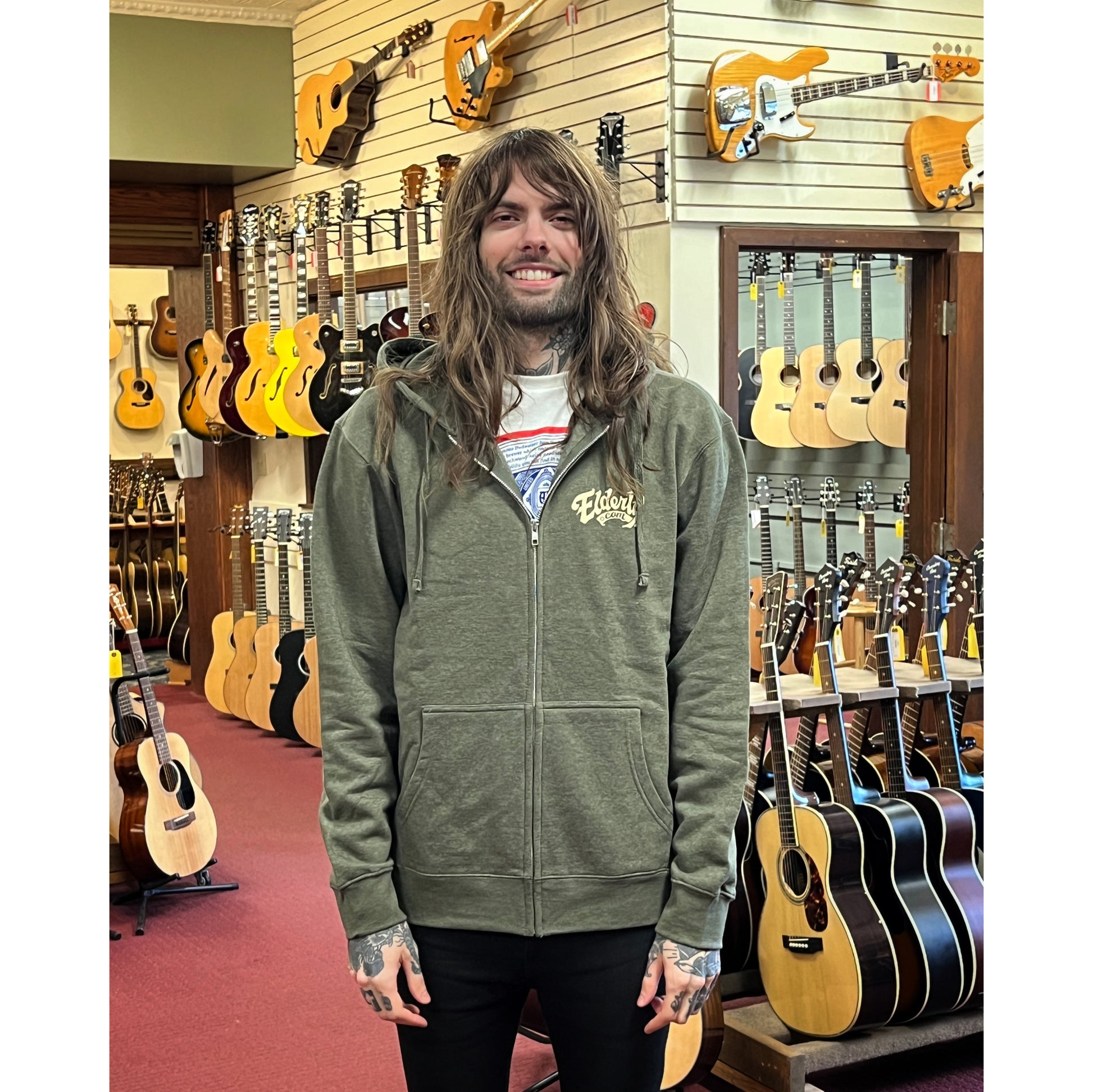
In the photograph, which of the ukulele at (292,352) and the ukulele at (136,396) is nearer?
the ukulele at (292,352)

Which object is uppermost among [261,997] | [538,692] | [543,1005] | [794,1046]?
[538,692]

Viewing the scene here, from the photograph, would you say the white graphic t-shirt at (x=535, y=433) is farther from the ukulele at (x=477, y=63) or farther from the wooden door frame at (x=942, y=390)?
the ukulele at (x=477, y=63)

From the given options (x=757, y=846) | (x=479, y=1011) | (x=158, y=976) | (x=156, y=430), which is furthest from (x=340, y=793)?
(x=156, y=430)

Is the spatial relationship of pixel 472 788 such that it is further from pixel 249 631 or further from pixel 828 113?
pixel 249 631

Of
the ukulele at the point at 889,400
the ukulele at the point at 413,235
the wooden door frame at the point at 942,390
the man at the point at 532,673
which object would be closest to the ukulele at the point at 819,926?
the man at the point at 532,673

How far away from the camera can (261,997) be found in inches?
146

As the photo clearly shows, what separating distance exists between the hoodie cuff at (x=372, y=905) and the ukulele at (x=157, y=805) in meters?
2.98

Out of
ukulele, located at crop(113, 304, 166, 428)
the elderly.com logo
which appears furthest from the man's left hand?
ukulele, located at crop(113, 304, 166, 428)

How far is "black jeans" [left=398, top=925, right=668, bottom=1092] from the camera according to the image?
5.02 feet

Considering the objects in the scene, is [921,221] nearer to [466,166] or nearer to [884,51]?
[884,51]

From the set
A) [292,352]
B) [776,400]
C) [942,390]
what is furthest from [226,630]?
[942,390]

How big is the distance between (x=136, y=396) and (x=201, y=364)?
3233 millimetres

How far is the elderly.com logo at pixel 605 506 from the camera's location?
5.03 ft

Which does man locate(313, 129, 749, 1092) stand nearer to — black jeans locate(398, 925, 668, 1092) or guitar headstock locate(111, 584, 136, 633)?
black jeans locate(398, 925, 668, 1092)
